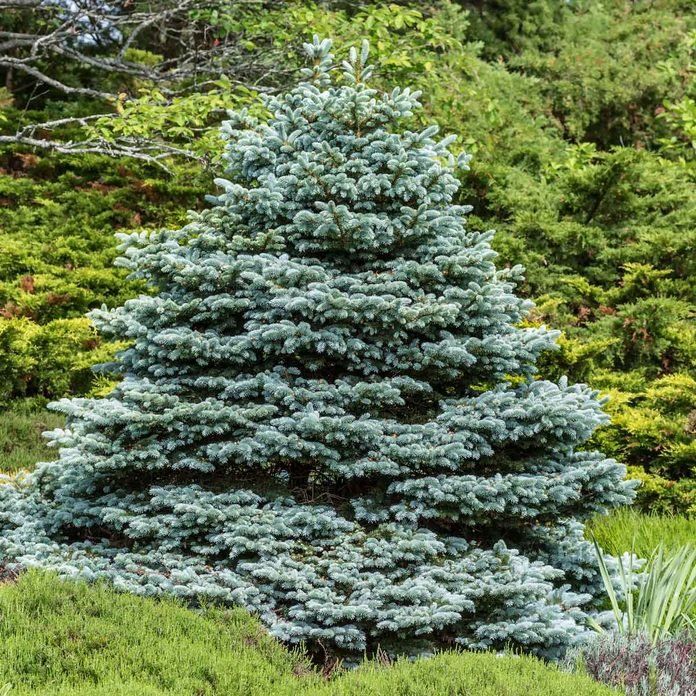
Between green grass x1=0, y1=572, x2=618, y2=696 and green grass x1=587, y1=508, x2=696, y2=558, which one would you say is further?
green grass x1=587, y1=508, x2=696, y2=558

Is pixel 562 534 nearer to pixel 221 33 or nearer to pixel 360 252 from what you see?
pixel 360 252

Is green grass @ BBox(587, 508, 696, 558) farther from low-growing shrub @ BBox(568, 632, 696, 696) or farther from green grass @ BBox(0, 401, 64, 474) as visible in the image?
green grass @ BBox(0, 401, 64, 474)

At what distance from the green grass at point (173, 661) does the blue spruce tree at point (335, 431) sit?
9.3 inches

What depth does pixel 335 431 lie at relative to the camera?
4199mm

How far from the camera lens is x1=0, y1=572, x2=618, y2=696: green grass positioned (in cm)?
309

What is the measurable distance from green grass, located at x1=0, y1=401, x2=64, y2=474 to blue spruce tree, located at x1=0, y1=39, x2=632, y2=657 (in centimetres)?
184

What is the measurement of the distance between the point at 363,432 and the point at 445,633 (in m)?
1.03

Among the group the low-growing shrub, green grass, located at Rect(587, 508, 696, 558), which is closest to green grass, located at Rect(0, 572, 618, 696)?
the low-growing shrub

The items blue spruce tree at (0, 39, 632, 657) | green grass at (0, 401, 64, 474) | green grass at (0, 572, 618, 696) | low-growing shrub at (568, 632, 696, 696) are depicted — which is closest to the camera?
green grass at (0, 572, 618, 696)

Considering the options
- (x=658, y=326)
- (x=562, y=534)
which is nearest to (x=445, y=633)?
(x=562, y=534)

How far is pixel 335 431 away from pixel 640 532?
2.26 m

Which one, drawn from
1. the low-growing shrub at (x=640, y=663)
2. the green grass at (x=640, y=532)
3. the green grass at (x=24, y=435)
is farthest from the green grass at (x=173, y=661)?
the green grass at (x=24, y=435)

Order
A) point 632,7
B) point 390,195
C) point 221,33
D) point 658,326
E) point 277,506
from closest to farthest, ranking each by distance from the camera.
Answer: point 277,506, point 390,195, point 658,326, point 221,33, point 632,7

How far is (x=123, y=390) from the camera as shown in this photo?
14.3ft
